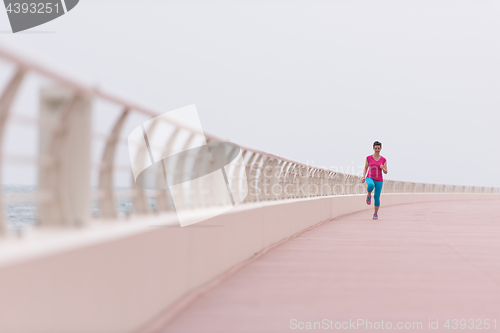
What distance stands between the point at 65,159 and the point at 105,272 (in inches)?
29.3

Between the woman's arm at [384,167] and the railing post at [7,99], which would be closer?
the railing post at [7,99]

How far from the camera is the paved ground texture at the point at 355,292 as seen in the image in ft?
18.2

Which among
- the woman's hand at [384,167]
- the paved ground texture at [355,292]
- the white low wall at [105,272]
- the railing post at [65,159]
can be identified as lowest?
the paved ground texture at [355,292]

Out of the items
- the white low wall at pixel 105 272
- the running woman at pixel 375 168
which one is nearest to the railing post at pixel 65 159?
the white low wall at pixel 105 272

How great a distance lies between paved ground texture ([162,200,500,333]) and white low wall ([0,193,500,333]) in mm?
301

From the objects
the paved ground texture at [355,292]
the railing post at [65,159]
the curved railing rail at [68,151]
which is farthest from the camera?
the paved ground texture at [355,292]

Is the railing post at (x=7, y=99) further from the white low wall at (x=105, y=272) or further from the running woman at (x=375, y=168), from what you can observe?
the running woman at (x=375, y=168)

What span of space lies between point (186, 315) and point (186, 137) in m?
2.16

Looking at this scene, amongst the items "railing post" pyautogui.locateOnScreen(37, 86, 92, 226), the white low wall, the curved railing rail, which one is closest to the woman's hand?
the white low wall

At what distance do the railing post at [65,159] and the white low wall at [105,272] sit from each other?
175 millimetres

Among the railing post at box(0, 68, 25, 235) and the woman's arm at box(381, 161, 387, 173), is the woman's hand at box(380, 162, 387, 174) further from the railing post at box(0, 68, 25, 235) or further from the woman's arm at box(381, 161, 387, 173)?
the railing post at box(0, 68, 25, 235)

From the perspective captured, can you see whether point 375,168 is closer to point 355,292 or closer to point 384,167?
point 384,167

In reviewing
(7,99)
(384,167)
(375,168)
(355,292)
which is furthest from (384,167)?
(7,99)

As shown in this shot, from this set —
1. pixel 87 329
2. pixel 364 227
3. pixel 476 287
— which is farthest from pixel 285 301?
pixel 364 227
